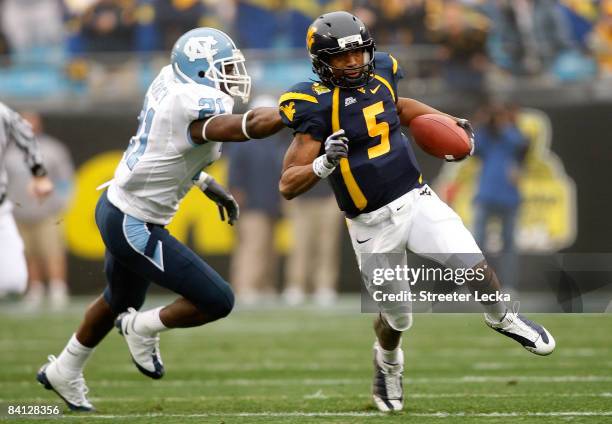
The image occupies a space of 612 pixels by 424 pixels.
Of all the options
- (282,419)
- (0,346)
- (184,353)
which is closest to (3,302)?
(0,346)

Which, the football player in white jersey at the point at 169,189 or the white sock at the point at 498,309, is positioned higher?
the football player in white jersey at the point at 169,189

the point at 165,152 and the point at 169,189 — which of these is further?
the point at 169,189

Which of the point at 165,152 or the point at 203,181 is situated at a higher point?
the point at 165,152

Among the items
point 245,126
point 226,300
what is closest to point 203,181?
point 226,300

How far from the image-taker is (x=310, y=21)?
13086 millimetres

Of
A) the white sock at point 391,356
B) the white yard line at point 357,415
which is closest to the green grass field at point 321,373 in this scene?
the white yard line at point 357,415

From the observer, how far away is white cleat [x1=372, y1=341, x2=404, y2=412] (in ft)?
17.5

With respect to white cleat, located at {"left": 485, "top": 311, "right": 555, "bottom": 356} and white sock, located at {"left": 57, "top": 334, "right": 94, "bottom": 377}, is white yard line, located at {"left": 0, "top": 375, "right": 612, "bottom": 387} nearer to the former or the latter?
white sock, located at {"left": 57, "top": 334, "right": 94, "bottom": 377}

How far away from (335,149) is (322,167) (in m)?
0.10

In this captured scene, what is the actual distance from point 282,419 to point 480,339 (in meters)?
3.92

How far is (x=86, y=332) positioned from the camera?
5582mm

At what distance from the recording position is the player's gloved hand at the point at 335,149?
183 inches

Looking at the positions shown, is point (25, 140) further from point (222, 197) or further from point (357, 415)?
point (357, 415)

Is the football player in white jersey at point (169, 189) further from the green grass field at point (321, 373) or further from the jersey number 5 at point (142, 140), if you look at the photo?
the green grass field at point (321, 373)
